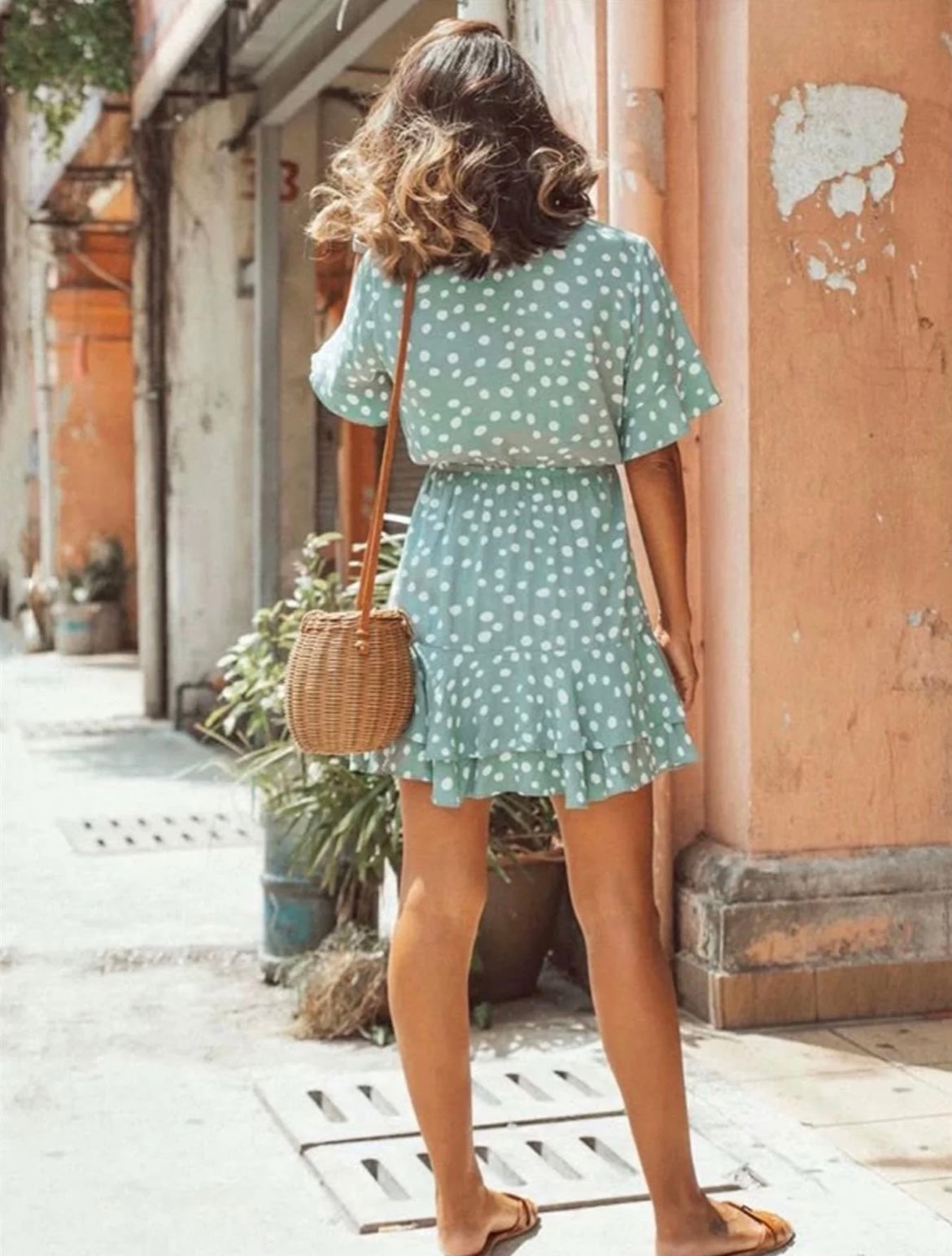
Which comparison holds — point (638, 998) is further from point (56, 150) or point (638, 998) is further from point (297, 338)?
point (56, 150)

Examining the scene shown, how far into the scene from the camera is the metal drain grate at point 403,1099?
3973 mm

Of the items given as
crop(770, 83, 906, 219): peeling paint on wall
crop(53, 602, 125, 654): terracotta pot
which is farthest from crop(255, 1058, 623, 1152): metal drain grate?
crop(53, 602, 125, 654): terracotta pot

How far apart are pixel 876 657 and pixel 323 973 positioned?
60.8 inches

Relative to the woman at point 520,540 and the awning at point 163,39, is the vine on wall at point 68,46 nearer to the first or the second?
the awning at point 163,39

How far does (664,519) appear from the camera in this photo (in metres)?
3.18

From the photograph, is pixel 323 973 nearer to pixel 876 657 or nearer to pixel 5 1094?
pixel 5 1094

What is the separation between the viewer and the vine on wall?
10.8 m

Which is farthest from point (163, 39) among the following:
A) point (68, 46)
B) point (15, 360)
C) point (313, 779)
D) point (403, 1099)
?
point (15, 360)

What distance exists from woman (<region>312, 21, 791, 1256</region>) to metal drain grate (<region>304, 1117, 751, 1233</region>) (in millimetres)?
333

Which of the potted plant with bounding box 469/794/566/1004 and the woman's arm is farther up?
the woman's arm

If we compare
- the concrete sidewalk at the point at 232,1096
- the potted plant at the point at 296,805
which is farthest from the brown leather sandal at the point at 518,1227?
the potted plant at the point at 296,805

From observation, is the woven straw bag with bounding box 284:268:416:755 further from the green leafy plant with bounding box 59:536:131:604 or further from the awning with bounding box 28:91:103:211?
the green leafy plant with bounding box 59:536:131:604

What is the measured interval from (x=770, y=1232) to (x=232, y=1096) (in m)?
1.47

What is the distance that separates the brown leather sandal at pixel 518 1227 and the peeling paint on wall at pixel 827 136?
7.75 ft
